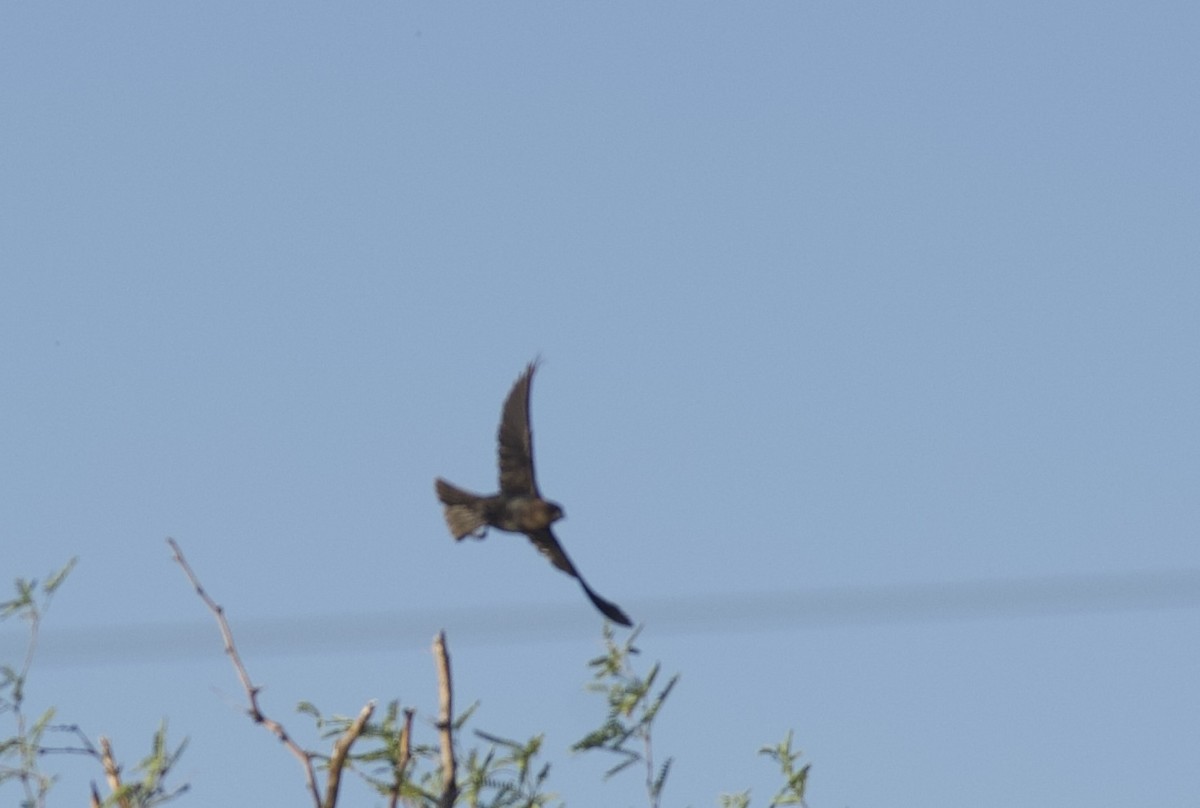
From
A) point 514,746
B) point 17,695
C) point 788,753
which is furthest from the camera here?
point 788,753

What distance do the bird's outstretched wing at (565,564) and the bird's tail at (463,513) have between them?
0.24 meters

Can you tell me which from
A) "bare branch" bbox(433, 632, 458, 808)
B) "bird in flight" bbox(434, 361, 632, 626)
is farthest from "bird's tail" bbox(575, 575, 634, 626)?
"bare branch" bbox(433, 632, 458, 808)

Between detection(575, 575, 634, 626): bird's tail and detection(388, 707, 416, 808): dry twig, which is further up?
detection(575, 575, 634, 626): bird's tail

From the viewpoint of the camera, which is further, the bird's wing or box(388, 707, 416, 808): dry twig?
the bird's wing

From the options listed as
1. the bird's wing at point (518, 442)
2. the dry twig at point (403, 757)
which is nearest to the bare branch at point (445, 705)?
the dry twig at point (403, 757)

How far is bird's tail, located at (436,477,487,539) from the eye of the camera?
943cm

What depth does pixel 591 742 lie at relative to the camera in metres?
8.51

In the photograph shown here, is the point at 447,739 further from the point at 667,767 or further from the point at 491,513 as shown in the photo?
the point at 491,513

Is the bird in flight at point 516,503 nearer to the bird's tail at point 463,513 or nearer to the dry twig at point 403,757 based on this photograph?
the bird's tail at point 463,513

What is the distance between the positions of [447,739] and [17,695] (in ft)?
9.08

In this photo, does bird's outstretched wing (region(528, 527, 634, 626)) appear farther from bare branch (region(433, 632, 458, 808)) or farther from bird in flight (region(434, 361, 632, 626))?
bare branch (region(433, 632, 458, 808))

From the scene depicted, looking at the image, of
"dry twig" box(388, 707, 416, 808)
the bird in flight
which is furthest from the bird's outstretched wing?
"dry twig" box(388, 707, 416, 808)

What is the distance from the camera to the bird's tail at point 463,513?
9433 mm

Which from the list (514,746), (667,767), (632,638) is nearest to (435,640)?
(514,746)
